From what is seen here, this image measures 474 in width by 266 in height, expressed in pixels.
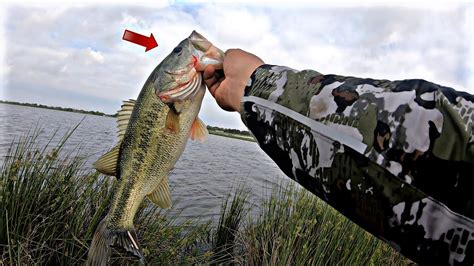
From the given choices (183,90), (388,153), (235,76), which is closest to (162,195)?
(183,90)

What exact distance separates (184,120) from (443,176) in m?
1.84

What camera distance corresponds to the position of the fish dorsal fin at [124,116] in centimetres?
295

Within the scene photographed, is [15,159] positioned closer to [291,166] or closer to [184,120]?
[184,120]

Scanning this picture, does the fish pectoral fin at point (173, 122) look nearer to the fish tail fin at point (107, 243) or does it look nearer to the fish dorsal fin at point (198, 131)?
the fish dorsal fin at point (198, 131)

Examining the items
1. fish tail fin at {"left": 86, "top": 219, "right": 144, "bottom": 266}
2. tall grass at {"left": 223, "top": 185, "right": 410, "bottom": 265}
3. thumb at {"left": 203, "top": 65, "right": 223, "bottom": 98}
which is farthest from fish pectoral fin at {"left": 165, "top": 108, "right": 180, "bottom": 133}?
tall grass at {"left": 223, "top": 185, "right": 410, "bottom": 265}

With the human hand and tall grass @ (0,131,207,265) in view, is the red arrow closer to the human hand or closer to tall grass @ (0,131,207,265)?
the human hand

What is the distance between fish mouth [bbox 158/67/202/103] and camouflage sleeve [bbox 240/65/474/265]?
1112mm

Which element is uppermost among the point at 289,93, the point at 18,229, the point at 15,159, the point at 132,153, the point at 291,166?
the point at 289,93

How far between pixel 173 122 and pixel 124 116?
19.8 inches

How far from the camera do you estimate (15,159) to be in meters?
4.79

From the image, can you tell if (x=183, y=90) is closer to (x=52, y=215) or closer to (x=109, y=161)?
(x=109, y=161)

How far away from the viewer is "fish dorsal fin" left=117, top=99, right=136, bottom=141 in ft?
9.69

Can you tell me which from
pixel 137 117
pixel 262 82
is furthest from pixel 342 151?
pixel 137 117

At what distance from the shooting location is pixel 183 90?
262 centimetres
